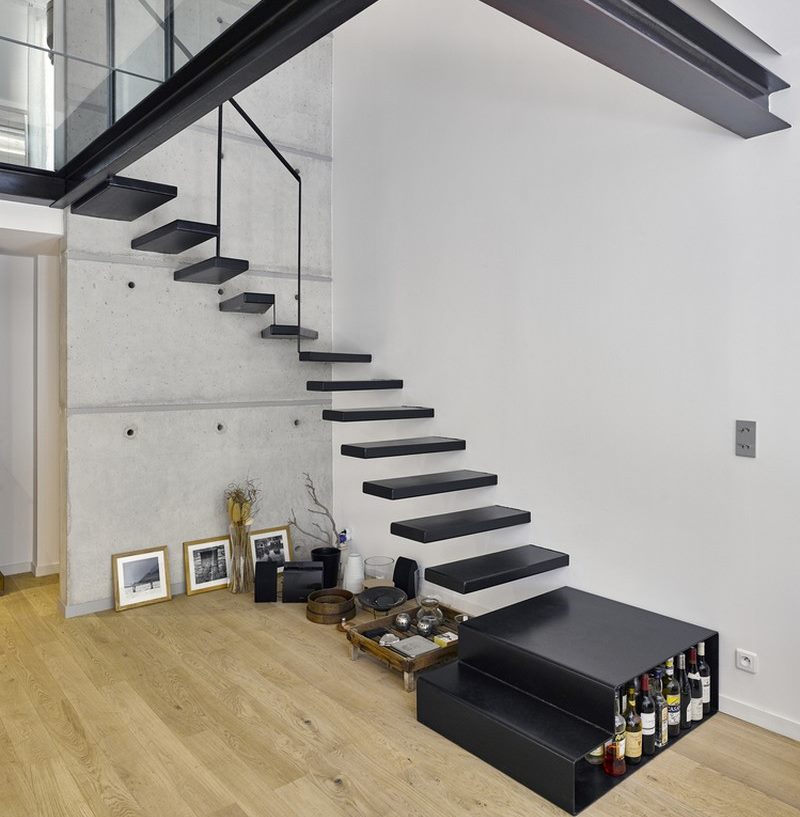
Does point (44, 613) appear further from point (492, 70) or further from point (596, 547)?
point (492, 70)

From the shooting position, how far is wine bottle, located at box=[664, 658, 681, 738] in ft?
8.78

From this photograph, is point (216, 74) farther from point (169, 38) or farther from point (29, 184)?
point (29, 184)

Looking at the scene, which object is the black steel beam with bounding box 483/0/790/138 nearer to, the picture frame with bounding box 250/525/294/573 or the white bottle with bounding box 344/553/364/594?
the white bottle with bounding box 344/553/364/594

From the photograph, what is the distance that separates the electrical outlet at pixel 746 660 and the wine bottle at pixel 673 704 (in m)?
0.33

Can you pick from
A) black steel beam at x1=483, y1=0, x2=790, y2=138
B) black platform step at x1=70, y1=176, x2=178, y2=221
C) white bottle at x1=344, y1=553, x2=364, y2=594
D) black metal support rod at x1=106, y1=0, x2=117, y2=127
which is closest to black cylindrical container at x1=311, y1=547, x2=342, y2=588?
white bottle at x1=344, y1=553, x2=364, y2=594

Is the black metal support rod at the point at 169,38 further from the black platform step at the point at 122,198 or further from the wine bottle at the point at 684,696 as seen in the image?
the wine bottle at the point at 684,696

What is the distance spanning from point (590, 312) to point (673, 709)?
5.94 feet

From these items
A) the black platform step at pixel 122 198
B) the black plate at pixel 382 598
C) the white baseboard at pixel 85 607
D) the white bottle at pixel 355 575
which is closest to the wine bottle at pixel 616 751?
the black plate at pixel 382 598

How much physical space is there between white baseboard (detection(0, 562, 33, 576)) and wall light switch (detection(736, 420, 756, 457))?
15.5 feet

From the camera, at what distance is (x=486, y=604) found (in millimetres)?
3914

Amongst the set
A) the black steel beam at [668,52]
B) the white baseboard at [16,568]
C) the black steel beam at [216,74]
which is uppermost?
the black steel beam at [216,74]

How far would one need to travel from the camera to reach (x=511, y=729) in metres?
2.47

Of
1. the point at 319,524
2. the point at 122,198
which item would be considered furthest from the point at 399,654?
the point at 122,198

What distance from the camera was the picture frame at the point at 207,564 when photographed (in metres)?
4.46
